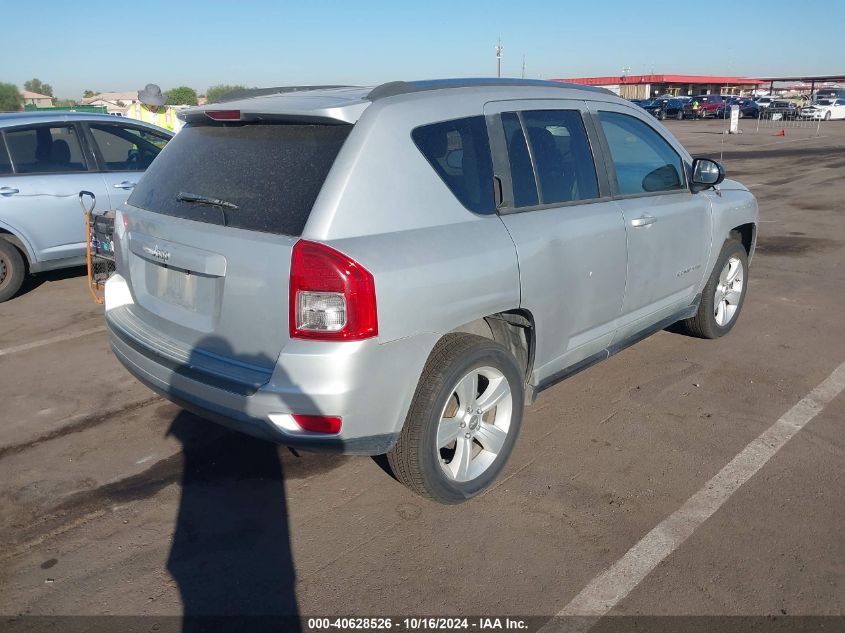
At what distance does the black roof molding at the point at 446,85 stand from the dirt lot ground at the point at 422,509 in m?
1.87

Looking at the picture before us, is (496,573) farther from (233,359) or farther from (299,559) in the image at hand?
(233,359)

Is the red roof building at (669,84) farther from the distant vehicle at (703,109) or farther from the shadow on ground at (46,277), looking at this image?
the shadow on ground at (46,277)

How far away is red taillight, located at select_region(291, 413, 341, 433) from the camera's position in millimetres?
2830

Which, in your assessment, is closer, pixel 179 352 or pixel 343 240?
pixel 343 240

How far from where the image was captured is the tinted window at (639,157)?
4289 millimetres

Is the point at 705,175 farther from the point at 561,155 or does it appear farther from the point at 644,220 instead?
the point at 561,155

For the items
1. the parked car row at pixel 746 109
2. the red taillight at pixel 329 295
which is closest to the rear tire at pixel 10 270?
the red taillight at pixel 329 295

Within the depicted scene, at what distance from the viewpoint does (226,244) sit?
117 inches

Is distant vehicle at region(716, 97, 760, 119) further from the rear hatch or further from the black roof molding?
the rear hatch

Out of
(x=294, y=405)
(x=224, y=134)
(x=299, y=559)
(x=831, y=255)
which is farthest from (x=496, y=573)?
(x=831, y=255)

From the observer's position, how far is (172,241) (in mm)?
3238

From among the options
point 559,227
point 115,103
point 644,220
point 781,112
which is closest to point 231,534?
point 559,227

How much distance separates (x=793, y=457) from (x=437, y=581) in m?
2.11

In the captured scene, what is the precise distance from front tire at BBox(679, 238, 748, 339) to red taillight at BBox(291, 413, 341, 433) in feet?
11.2
